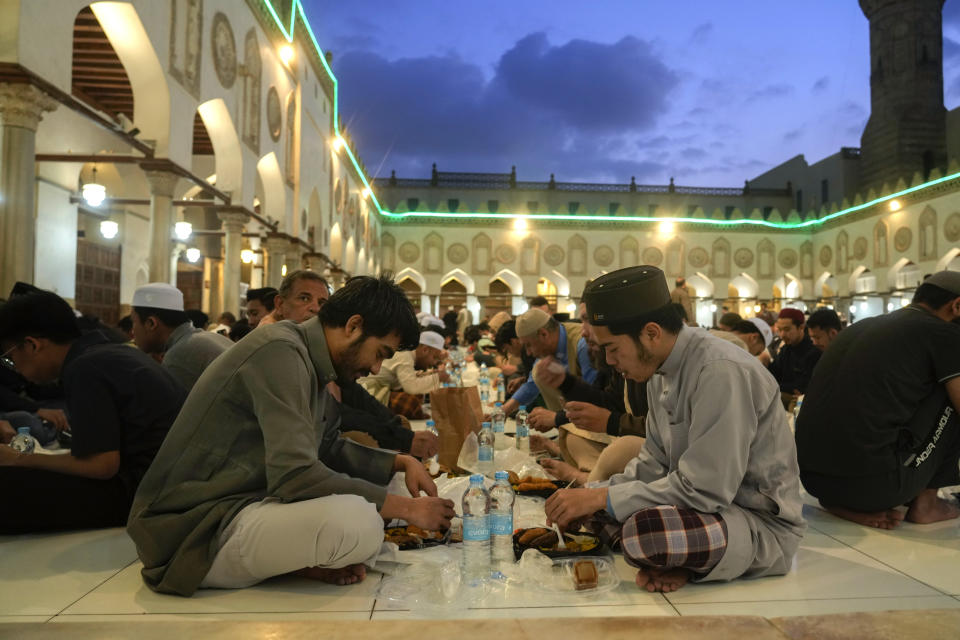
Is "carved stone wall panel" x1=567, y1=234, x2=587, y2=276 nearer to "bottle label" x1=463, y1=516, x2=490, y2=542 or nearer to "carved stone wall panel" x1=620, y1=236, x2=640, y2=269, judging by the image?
"carved stone wall panel" x1=620, y1=236, x2=640, y2=269

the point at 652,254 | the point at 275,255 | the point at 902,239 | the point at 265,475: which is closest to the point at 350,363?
the point at 265,475

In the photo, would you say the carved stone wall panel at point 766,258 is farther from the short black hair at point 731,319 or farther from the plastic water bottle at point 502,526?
the plastic water bottle at point 502,526

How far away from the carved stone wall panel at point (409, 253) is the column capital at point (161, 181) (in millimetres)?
15883

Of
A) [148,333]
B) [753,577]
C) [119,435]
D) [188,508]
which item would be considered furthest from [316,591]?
[148,333]

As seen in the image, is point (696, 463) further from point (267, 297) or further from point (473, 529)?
point (267, 297)

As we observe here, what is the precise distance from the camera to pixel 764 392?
190cm

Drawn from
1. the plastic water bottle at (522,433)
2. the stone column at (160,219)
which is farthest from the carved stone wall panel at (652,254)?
the plastic water bottle at (522,433)

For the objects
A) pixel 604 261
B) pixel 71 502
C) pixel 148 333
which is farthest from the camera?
pixel 604 261

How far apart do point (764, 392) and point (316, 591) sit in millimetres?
1346

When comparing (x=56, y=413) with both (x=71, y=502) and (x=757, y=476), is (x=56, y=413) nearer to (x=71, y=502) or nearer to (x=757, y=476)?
(x=71, y=502)

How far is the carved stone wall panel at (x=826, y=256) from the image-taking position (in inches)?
877

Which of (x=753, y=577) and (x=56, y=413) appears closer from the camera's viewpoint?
(x=753, y=577)

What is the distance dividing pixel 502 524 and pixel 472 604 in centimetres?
39

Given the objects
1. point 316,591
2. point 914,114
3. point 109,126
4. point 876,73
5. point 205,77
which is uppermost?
point 876,73
